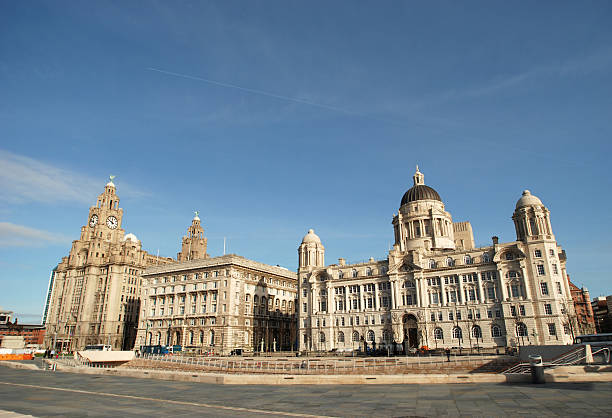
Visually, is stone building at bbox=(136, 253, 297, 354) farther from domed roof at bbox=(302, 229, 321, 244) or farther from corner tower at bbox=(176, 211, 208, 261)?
corner tower at bbox=(176, 211, 208, 261)

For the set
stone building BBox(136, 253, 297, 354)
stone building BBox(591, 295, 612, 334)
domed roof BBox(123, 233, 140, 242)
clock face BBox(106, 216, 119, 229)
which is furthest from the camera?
stone building BBox(591, 295, 612, 334)

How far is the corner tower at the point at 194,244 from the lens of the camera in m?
152

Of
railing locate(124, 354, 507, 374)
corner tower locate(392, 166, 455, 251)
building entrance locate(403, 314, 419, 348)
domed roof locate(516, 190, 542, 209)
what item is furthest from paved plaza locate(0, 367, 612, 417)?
corner tower locate(392, 166, 455, 251)

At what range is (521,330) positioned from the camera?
230 feet

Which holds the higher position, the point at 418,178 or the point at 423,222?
the point at 418,178

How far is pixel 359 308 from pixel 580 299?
345 feet

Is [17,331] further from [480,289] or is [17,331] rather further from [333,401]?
[333,401]

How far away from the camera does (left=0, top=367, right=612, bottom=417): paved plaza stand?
61.2ft

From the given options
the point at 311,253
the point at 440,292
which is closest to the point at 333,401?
the point at 440,292

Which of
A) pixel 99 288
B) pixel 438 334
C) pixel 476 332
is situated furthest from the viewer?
pixel 99 288

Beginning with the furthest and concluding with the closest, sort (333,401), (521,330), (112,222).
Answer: (112,222), (521,330), (333,401)

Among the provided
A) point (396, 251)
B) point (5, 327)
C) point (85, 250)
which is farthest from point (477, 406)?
point (5, 327)

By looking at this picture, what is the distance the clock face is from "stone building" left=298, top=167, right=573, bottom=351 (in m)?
77.3

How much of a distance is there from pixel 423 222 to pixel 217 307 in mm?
52941
